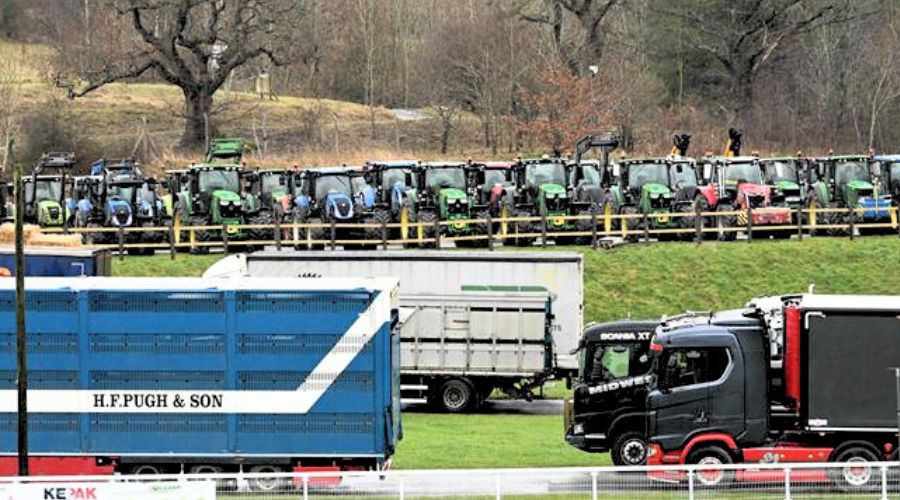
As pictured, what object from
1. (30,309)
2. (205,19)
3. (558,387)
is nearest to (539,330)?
(558,387)

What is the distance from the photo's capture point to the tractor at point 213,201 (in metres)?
47.8

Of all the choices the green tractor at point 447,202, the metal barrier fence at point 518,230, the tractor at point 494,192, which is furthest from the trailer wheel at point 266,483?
the tractor at point 494,192

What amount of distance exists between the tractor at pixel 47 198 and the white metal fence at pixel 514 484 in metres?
27.4

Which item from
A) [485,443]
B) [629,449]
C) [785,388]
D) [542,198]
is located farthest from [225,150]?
[785,388]

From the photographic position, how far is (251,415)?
81.4ft

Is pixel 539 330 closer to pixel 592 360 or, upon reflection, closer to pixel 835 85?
pixel 592 360

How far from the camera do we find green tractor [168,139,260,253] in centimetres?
4784

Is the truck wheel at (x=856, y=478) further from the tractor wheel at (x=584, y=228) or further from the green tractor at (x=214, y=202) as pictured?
the green tractor at (x=214, y=202)

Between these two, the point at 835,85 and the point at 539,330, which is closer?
the point at 539,330

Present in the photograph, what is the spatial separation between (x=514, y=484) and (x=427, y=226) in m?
26.4

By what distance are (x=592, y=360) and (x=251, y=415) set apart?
6.49 meters

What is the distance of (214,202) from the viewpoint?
48500 mm

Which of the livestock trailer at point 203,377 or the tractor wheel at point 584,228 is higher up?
the tractor wheel at point 584,228

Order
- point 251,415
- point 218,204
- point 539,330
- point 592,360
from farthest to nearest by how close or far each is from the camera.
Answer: point 218,204
point 539,330
point 592,360
point 251,415
